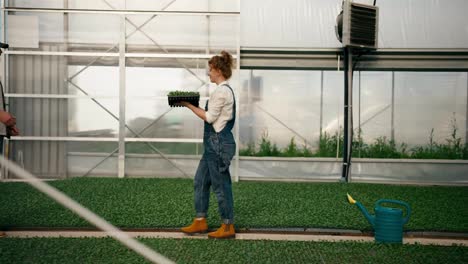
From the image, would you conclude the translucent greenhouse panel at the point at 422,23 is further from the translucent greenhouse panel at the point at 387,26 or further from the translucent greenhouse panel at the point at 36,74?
the translucent greenhouse panel at the point at 36,74

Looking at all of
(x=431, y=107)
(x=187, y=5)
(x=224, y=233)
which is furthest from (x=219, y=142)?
(x=431, y=107)

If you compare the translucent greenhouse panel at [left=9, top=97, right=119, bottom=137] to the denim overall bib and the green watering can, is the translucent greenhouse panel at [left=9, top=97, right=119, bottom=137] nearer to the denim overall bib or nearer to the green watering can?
the denim overall bib

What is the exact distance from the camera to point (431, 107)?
27.2 ft

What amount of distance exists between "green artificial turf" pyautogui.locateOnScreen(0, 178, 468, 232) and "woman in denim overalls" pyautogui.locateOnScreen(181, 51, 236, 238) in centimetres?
51

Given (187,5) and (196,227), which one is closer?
(196,227)

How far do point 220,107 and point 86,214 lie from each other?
2017 millimetres

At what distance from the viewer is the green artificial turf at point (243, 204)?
4.78 m

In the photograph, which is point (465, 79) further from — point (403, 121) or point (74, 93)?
point (74, 93)

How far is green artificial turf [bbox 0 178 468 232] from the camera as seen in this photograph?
188 inches

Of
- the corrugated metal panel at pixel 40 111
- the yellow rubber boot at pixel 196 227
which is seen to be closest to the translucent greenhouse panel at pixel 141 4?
the corrugated metal panel at pixel 40 111

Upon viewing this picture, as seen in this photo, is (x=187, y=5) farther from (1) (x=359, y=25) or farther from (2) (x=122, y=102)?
(1) (x=359, y=25)

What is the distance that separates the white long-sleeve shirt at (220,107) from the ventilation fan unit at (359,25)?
13.1ft

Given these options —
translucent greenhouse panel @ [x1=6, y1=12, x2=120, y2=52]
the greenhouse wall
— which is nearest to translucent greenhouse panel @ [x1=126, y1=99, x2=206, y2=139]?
the greenhouse wall

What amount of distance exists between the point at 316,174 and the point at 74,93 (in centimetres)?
421
